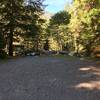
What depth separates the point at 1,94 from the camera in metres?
10.7

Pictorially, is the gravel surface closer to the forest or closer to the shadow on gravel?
the shadow on gravel

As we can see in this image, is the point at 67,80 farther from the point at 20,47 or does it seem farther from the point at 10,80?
the point at 20,47

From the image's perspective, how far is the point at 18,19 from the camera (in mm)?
36000

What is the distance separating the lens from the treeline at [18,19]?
116 ft

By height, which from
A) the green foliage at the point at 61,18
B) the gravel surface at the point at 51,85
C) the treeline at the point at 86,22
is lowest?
the gravel surface at the point at 51,85

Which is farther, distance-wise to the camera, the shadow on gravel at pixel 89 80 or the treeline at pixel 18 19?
the treeline at pixel 18 19

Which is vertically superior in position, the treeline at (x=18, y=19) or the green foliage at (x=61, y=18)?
the green foliage at (x=61, y=18)

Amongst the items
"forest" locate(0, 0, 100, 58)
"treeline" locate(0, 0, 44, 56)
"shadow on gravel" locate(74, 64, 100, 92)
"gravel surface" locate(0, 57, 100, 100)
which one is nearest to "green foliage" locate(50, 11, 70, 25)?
"forest" locate(0, 0, 100, 58)

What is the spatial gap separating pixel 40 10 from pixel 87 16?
1848cm

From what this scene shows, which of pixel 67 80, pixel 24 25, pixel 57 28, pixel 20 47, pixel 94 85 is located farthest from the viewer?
pixel 57 28

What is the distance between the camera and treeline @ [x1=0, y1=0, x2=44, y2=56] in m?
35.4

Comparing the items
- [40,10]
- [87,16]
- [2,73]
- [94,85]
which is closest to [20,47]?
[40,10]

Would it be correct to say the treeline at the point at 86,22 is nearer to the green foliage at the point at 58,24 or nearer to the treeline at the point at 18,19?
the treeline at the point at 18,19

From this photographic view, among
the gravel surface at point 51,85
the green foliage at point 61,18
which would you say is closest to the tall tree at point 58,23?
the green foliage at point 61,18
